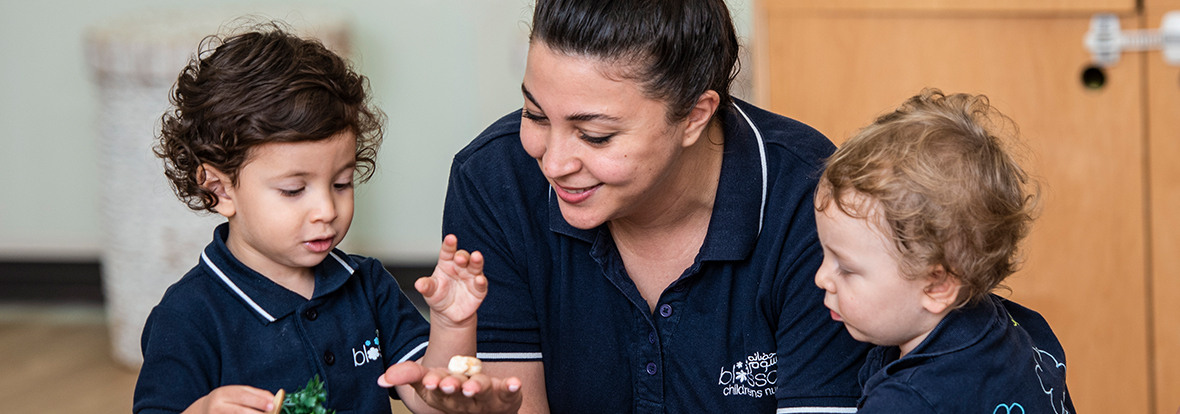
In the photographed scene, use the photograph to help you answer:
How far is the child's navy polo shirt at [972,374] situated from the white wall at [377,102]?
2.21 meters

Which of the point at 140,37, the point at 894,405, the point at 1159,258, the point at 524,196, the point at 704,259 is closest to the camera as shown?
the point at 894,405

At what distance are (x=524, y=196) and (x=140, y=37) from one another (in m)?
1.71

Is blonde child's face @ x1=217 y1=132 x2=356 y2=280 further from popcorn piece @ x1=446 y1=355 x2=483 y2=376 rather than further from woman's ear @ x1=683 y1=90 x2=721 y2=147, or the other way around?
woman's ear @ x1=683 y1=90 x2=721 y2=147

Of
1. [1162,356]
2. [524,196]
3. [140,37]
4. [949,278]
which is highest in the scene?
[140,37]

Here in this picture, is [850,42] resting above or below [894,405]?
above

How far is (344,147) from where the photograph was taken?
4.84 feet

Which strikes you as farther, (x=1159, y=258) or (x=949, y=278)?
(x=1159, y=258)

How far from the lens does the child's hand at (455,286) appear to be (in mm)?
1414

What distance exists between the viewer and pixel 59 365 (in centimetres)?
339

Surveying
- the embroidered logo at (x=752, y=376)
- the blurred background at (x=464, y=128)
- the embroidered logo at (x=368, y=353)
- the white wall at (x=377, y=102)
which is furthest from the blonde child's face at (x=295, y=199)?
the white wall at (x=377, y=102)

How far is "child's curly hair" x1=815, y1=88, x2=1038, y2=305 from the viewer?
1347 mm

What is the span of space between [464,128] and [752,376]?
216 centimetres

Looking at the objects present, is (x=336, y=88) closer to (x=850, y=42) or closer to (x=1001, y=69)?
(x=850, y=42)

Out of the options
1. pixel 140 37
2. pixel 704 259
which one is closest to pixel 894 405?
pixel 704 259
